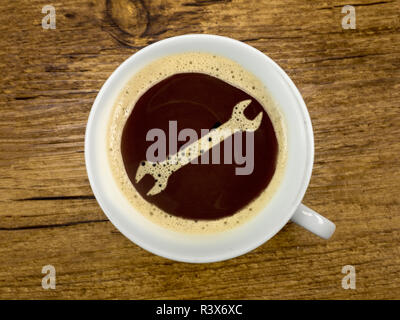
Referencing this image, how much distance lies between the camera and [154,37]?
3.46 feet

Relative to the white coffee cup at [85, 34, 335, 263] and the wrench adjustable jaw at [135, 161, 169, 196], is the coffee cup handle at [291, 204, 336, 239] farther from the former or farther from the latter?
the wrench adjustable jaw at [135, 161, 169, 196]

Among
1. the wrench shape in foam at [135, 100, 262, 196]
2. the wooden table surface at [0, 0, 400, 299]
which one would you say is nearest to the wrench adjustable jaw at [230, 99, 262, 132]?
the wrench shape in foam at [135, 100, 262, 196]

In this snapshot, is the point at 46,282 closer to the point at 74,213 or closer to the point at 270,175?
the point at 74,213

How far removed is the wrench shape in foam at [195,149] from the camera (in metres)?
0.95

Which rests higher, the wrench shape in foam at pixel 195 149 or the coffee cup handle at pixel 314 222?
the wrench shape in foam at pixel 195 149

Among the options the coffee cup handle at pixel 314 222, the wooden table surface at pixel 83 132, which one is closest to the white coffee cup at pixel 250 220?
the coffee cup handle at pixel 314 222

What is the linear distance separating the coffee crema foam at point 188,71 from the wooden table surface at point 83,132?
0.13m

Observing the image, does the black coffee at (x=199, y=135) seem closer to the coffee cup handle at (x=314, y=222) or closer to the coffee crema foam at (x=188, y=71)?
the coffee crema foam at (x=188, y=71)

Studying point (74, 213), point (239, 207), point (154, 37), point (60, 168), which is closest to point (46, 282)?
point (74, 213)

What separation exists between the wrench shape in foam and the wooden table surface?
0.65 ft

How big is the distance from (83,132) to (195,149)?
312mm

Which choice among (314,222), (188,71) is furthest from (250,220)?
(188,71)

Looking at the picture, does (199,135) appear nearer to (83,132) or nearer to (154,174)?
(154,174)
